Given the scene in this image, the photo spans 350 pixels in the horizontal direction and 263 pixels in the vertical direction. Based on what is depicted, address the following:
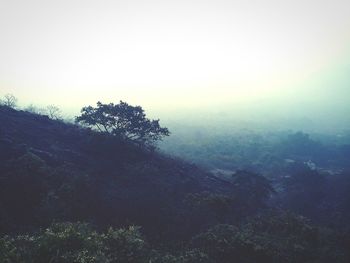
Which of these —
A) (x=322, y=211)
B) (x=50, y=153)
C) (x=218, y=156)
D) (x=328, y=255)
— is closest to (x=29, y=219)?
(x=50, y=153)

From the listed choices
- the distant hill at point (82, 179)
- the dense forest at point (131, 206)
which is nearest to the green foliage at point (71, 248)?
the dense forest at point (131, 206)

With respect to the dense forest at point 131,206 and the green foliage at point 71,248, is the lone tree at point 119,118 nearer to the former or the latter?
the dense forest at point 131,206

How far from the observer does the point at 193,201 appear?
44531 millimetres

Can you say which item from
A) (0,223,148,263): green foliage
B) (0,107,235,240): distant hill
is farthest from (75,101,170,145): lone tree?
(0,223,148,263): green foliage

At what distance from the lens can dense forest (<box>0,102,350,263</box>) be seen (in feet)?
82.9

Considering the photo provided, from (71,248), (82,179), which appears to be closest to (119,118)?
(82,179)

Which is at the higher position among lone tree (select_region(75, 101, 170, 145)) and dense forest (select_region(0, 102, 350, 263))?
lone tree (select_region(75, 101, 170, 145))

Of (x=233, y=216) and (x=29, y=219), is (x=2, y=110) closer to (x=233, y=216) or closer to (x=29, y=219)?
(x=29, y=219)

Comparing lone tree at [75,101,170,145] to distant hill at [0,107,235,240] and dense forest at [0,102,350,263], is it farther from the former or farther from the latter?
distant hill at [0,107,235,240]

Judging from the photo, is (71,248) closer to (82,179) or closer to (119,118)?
(82,179)

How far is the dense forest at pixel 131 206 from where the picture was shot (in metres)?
25.3

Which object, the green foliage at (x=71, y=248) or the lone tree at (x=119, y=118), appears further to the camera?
the lone tree at (x=119, y=118)

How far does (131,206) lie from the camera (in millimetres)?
40781

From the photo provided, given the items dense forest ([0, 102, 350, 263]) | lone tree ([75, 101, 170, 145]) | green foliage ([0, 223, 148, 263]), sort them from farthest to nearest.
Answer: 1. lone tree ([75, 101, 170, 145])
2. dense forest ([0, 102, 350, 263])
3. green foliage ([0, 223, 148, 263])
